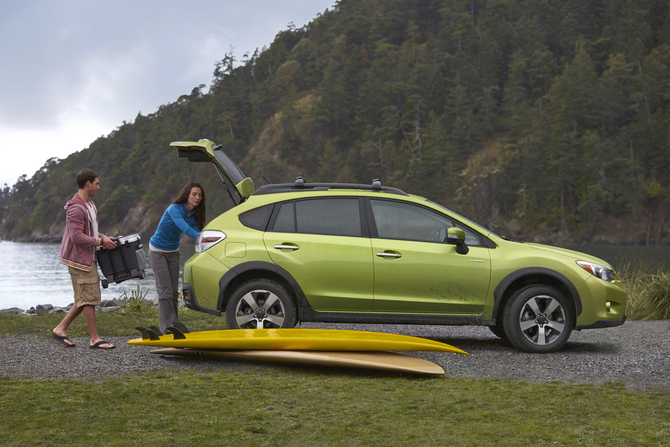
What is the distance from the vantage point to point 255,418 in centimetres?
386

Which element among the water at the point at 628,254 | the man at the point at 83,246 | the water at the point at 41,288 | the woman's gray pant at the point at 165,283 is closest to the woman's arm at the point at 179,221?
the woman's gray pant at the point at 165,283

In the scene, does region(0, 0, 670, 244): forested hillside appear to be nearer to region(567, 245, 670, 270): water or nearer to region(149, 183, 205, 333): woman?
region(567, 245, 670, 270): water

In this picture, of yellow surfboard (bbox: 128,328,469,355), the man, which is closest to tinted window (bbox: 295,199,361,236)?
yellow surfboard (bbox: 128,328,469,355)

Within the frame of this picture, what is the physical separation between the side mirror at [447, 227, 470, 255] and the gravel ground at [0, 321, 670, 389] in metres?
1.15

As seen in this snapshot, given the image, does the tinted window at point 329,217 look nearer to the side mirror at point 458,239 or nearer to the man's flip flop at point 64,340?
the side mirror at point 458,239

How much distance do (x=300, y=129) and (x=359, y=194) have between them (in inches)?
3696

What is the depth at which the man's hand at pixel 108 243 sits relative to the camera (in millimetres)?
6375

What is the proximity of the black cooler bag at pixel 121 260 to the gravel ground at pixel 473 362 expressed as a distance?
0.81 m

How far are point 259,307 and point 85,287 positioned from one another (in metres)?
1.84

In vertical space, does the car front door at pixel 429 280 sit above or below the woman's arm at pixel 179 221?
below

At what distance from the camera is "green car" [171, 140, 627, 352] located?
6.46 metres

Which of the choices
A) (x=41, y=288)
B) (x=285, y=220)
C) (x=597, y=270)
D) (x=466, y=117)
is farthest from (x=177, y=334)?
(x=466, y=117)

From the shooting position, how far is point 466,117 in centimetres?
8381

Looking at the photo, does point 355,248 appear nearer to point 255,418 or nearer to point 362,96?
point 255,418
